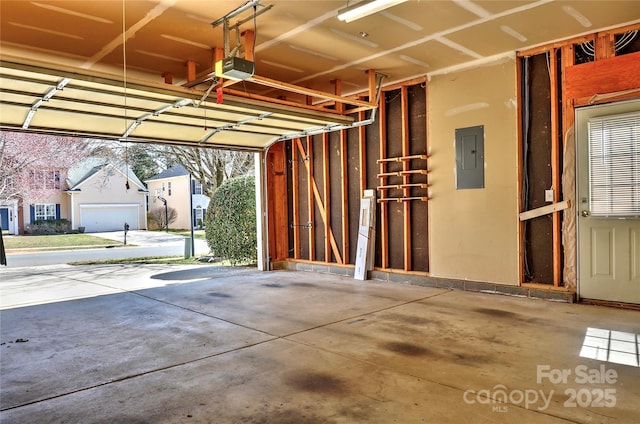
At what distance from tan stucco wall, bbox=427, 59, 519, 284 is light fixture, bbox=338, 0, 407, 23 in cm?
283

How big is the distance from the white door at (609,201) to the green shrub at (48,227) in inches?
1123

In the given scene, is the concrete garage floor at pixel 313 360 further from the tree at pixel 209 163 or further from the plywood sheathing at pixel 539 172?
A: the tree at pixel 209 163

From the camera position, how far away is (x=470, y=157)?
20.4ft

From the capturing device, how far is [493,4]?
429cm

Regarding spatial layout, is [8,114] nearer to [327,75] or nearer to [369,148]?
[327,75]

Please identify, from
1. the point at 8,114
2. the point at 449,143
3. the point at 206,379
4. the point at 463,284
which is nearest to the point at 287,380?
the point at 206,379

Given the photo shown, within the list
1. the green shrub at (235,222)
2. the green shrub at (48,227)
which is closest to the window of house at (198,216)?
the green shrub at (48,227)

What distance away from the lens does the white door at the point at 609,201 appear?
487 centimetres

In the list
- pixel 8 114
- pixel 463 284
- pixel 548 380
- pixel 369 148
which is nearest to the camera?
pixel 548 380

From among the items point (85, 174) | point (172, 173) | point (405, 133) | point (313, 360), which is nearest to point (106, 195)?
point (85, 174)

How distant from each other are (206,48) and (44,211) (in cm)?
2724

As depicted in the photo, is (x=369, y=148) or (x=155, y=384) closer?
(x=155, y=384)

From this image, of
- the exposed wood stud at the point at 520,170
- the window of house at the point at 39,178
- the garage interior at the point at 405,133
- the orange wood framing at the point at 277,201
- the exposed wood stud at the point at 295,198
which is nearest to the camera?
the garage interior at the point at 405,133

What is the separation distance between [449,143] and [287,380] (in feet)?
15.0
